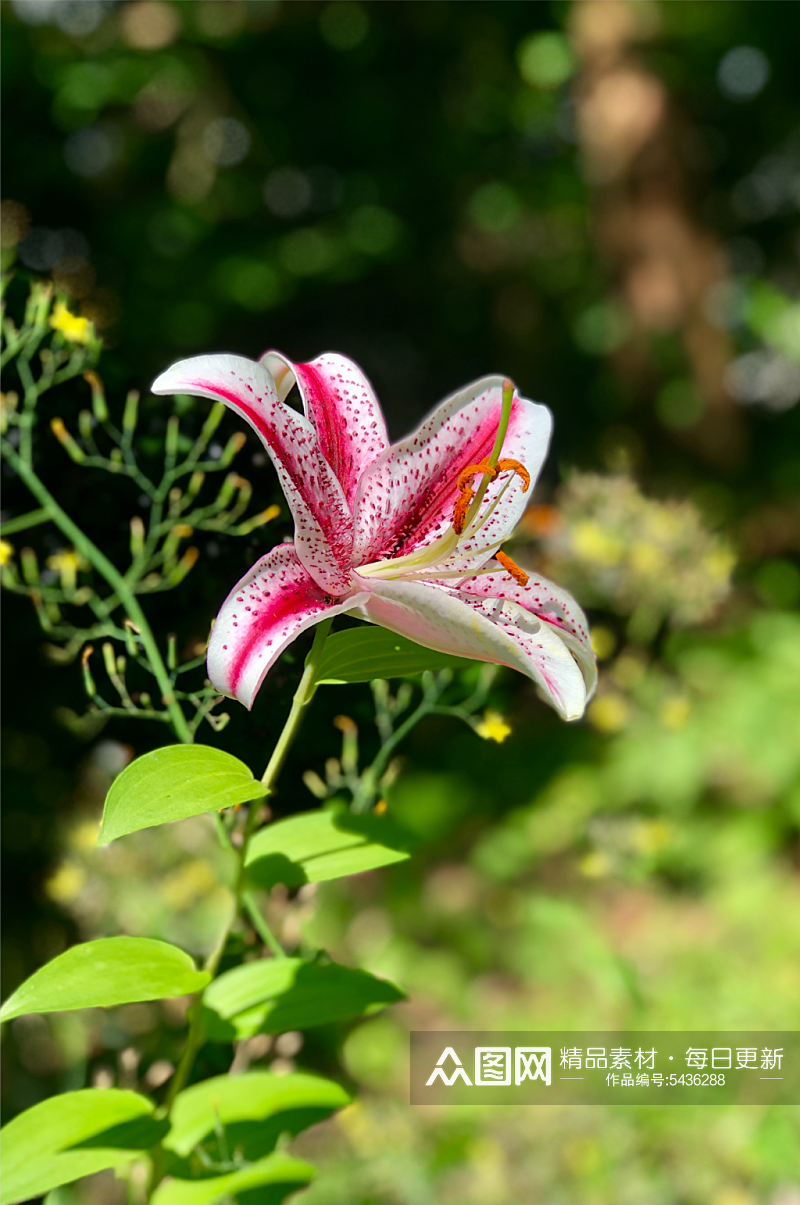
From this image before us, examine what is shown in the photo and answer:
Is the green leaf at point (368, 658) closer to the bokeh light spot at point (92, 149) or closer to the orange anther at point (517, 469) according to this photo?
the orange anther at point (517, 469)

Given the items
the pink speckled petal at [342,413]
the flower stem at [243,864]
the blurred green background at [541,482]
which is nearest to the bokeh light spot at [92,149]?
the blurred green background at [541,482]

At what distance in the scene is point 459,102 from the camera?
562cm

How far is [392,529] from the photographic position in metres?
0.50

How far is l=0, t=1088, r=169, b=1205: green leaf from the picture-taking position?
476 millimetres

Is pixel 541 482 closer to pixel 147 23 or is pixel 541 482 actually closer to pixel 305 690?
pixel 147 23

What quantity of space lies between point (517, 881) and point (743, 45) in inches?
187

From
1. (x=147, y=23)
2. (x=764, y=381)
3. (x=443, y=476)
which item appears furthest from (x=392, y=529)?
(x=147, y=23)

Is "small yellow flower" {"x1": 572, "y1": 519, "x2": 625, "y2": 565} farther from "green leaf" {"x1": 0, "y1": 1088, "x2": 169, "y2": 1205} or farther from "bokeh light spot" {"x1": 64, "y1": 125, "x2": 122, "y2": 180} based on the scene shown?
"bokeh light spot" {"x1": 64, "y1": 125, "x2": 122, "y2": 180}

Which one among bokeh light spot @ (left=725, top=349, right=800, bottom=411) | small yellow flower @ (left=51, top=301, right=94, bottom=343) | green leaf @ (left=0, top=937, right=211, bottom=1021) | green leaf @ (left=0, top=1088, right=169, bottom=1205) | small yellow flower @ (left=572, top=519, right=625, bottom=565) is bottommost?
green leaf @ (left=0, top=1088, right=169, bottom=1205)

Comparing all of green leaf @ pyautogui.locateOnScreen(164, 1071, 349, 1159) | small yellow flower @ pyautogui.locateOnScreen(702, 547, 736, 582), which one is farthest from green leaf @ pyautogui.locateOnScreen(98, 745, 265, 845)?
small yellow flower @ pyautogui.locateOnScreen(702, 547, 736, 582)

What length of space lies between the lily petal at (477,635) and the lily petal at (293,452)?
0.03 metres

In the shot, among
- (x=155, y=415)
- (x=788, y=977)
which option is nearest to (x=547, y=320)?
(x=788, y=977)

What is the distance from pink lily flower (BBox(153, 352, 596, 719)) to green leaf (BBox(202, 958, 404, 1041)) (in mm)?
219

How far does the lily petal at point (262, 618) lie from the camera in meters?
0.40
